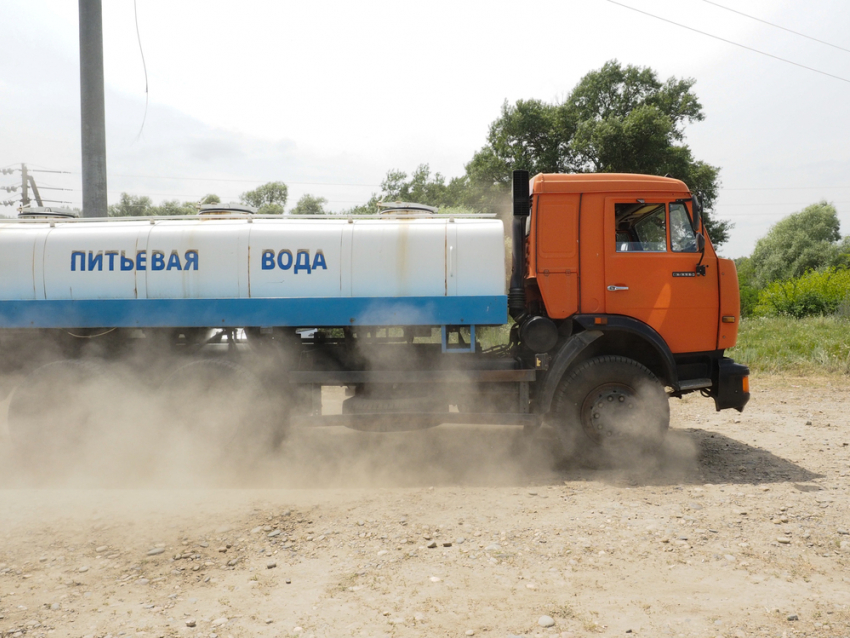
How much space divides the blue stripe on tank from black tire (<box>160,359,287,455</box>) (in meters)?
0.52

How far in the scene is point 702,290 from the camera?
5.97 meters

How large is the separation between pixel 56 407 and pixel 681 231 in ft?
23.3

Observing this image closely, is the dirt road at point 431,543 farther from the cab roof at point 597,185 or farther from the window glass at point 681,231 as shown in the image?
the cab roof at point 597,185

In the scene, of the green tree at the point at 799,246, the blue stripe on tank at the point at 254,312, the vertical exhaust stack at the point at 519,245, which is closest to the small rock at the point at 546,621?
the blue stripe on tank at the point at 254,312

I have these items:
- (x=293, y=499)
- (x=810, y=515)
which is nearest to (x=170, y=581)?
(x=293, y=499)

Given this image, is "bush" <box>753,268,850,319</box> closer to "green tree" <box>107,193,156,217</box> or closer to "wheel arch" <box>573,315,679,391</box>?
"wheel arch" <box>573,315,679,391</box>

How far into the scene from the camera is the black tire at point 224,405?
587 cm

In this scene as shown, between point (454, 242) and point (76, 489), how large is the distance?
455cm

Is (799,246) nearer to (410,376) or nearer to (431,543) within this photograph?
(410,376)

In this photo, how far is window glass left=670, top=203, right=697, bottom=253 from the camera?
5969 millimetres

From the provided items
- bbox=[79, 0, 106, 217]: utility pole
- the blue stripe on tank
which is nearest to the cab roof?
the blue stripe on tank

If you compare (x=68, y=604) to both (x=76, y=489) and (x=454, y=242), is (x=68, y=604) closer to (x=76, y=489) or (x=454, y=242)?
(x=76, y=489)

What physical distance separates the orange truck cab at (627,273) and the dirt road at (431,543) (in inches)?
43.7

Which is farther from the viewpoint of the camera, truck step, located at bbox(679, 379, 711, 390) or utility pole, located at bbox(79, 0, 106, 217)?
utility pole, located at bbox(79, 0, 106, 217)
